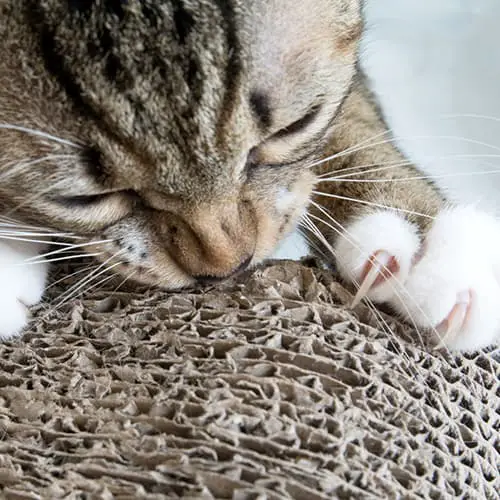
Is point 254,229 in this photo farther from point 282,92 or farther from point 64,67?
point 64,67

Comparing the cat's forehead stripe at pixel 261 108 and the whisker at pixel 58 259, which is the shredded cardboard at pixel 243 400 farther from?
the cat's forehead stripe at pixel 261 108

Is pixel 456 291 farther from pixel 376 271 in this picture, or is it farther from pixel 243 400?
pixel 243 400

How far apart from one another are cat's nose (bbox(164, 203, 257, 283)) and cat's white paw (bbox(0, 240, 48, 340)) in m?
0.17

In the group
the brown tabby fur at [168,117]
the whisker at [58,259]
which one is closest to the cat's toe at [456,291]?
the brown tabby fur at [168,117]

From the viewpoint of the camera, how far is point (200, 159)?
0.78 metres

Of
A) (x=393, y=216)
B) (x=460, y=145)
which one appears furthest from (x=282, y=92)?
(x=460, y=145)

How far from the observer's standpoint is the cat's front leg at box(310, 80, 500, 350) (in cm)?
89

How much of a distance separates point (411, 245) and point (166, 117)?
0.36 metres

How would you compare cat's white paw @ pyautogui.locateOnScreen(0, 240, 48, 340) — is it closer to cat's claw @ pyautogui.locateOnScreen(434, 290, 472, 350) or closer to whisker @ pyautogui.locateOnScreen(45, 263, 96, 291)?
whisker @ pyautogui.locateOnScreen(45, 263, 96, 291)

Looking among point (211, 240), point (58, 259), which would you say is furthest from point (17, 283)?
point (211, 240)

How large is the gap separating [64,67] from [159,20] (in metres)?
0.10

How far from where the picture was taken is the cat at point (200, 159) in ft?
2.38

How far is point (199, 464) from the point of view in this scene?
634 millimetres

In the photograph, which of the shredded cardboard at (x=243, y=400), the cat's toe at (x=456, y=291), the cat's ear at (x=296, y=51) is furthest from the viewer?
the cat's toe at (x=456, y=291)
